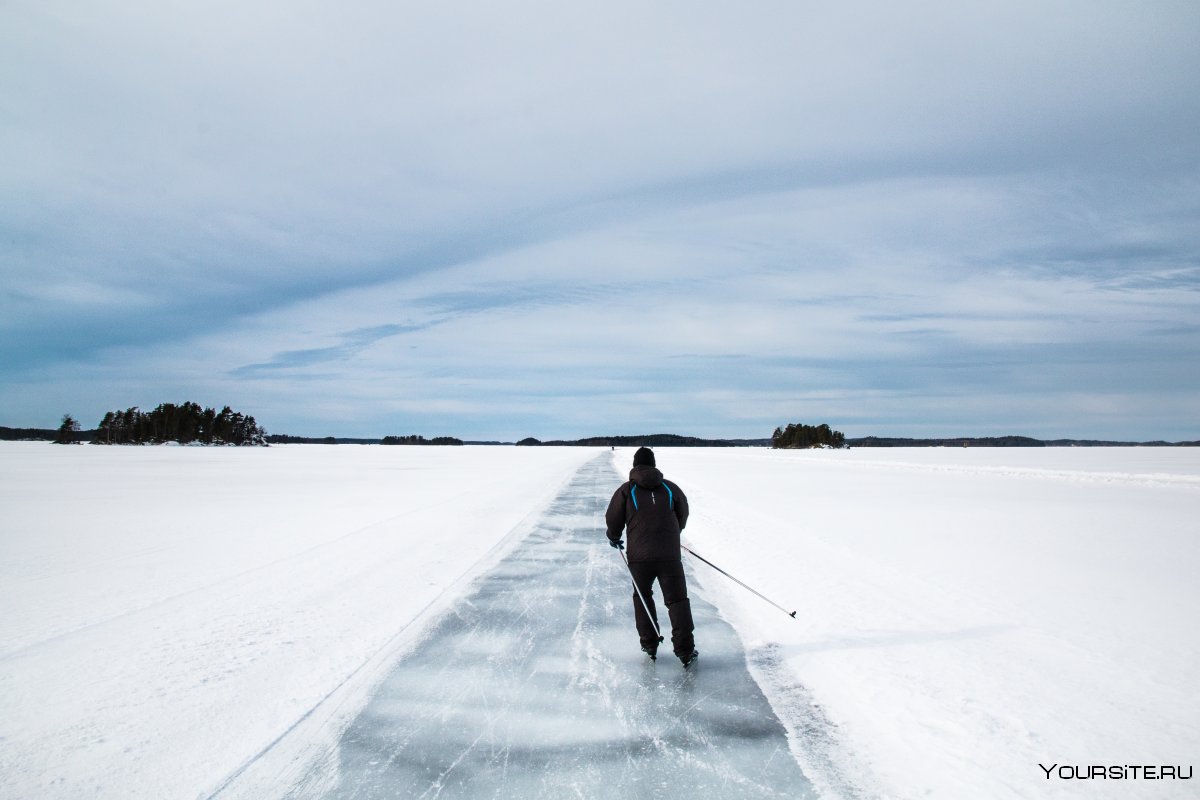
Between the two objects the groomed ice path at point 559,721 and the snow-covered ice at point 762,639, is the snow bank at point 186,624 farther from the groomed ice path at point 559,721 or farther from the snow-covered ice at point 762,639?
the groomed ice path at point 559,721

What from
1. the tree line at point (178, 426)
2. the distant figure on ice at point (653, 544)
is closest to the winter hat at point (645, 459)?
the distant figure on ice at point (653, 544)

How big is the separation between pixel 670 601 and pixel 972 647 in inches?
121

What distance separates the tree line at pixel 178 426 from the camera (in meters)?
141

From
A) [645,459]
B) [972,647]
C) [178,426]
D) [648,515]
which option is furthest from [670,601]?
[178,426]

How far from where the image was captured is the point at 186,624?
7227 mm

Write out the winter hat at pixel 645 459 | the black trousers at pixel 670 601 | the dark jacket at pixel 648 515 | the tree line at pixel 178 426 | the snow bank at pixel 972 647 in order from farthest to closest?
the tree line at pixel 178 426
the winter hat at pixel 645 459
the dark jacket at pixel 648 515
the black trousers at pixel 670 601
the snow bank at pixel 972 647

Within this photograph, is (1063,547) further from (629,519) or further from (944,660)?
(629,519)

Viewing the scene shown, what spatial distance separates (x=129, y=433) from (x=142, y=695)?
17765 cm

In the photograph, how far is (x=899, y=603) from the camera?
814 cm

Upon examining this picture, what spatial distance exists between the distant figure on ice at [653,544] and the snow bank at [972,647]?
33.8 inches

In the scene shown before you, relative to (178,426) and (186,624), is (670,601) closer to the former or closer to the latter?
(186,624)

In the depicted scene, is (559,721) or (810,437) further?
(810,437)

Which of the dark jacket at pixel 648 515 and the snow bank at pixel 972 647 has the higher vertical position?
the dark jacket at pixel 648 515

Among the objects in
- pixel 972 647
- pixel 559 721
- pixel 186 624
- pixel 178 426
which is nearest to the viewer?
pixel 559 721
